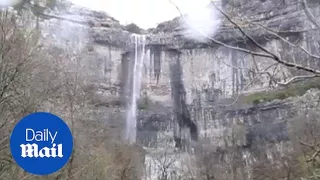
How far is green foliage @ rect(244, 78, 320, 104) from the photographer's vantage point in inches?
1916

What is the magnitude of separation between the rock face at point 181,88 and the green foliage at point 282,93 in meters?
0.73

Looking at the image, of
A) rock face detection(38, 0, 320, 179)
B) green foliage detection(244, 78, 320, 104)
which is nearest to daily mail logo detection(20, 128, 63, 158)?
rock face detection(38, 0, 320, 179)

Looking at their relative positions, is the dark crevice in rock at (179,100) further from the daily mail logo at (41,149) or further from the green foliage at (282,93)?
the daily mail logo at (41,149)

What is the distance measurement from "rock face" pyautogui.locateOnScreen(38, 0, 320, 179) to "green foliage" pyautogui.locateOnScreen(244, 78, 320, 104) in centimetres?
73

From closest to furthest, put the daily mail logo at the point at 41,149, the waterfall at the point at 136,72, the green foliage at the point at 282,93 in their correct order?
the daily mail logo at the point at 41,149 → the green foliage at the point at 282,93 → the waterfall at the point at 136,72

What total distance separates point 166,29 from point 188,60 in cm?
537

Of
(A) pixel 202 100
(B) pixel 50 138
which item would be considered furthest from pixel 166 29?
(B) pixel 50 138

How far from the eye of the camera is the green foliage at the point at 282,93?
48656mm

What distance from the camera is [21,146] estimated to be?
3.85 metres

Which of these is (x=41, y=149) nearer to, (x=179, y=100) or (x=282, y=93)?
(x=282, y=93)

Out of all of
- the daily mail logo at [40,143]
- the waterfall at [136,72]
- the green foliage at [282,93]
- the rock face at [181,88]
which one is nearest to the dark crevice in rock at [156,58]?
the rock face at [181,88]

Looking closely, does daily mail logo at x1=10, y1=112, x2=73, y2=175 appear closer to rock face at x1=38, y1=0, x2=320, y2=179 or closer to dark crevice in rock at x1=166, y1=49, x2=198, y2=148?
rock face at x1=38, y1=0, x2=320, y2=179

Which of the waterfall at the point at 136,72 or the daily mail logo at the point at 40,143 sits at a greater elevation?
the waterfall at the point at 136,72

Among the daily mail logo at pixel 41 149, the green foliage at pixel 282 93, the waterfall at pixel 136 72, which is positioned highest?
the waterfall at pixel 136 72
